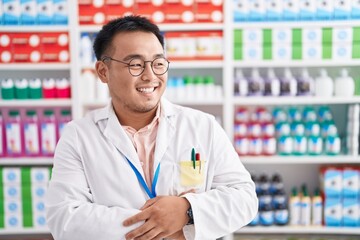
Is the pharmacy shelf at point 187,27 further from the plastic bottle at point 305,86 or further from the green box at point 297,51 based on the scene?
the plastic bottle at point 305,86

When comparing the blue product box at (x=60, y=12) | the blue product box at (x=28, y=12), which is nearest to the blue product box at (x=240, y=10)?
the blue product box at (x=60, y=12)

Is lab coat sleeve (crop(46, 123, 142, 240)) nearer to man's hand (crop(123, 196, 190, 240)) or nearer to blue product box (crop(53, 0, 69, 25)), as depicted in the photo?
man's hand (crop(123, 196, 190, 240))

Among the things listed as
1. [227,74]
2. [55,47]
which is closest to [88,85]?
[55,47]

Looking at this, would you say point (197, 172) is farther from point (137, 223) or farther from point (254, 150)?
point (254, 150)

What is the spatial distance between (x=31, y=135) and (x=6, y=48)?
0.67 meters

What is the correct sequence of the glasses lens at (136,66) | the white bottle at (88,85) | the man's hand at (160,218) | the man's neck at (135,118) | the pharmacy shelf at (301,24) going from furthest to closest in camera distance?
1. the white bottle at (88,85)
2. the pharmacy shelf at (301,24)
3. the man's neck at (135,118)
4. the glasses lens at (136,66)
5. the man's hand at (160,218)

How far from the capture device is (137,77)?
64.7 inches

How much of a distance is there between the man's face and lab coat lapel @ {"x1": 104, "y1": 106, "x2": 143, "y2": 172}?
0.32 feet

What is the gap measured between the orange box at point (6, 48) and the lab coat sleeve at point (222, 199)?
2354mm

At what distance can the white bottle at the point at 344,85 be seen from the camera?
140 inches

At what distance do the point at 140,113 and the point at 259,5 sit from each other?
2112 mm

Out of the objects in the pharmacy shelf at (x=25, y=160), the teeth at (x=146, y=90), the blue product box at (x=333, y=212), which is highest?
the teeth at (x=146, y=90)

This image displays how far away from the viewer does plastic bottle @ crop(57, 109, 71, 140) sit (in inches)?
141

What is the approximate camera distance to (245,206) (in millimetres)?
1622
